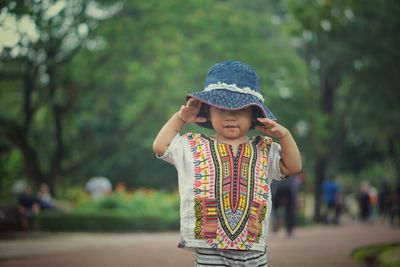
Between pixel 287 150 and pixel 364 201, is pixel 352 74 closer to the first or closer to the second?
pixel 364 201

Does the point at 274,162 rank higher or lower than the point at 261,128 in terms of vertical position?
lower

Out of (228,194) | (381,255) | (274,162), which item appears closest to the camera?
(228,194)

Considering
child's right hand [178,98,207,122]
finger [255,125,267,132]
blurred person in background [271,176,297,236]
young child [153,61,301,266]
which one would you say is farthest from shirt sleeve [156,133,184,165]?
blurred person in background [271,176,297,236]

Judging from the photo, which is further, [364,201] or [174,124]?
[364,201]

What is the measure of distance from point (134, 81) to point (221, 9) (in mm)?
4339

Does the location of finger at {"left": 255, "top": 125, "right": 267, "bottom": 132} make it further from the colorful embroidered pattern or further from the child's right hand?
the child's right hand

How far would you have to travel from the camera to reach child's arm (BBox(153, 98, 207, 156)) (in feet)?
13.0

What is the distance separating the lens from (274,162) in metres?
4.04

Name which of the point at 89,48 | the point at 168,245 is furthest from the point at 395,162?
the point at 168,245

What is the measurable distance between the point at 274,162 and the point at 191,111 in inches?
21.4

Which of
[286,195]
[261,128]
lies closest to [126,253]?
[286,195]

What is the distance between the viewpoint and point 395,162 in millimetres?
36969

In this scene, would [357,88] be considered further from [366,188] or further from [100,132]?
[100,132]

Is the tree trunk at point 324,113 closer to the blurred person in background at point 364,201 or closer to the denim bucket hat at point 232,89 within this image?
Result: the blurred person in background at point 364,201
